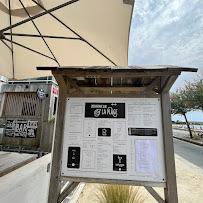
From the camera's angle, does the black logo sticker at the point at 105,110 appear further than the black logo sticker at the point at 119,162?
Yes

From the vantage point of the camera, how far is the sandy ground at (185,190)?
2.96 metres

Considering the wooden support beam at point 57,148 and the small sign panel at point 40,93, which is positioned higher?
the small sign panel at point 40,93

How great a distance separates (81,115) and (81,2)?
169cm

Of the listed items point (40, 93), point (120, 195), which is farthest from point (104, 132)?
point (40, 93)

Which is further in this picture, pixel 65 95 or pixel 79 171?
pixel 65 95

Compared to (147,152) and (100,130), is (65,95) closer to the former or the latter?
(100,130)

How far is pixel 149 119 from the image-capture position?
1501 mm

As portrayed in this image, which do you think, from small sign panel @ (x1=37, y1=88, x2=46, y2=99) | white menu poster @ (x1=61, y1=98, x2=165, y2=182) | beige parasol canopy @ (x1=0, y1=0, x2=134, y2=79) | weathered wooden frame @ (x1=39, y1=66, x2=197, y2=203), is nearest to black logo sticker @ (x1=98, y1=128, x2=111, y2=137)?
white menu poster @ (x1=61, y1=98, x2=165, y2=182)

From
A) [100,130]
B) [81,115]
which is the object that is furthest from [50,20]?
[100,130]

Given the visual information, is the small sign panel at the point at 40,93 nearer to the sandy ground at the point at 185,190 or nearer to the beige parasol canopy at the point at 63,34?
the beige parasol canopy at the point at 63,34

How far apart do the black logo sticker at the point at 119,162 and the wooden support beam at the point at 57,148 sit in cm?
70

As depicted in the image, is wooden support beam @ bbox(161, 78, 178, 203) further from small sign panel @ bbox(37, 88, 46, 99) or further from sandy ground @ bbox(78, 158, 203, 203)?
small sign panel @ bbox(37, 88, 46, 99)

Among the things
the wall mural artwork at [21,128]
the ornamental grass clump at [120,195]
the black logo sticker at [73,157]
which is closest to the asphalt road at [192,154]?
the ornamental grass clump at [120,195]

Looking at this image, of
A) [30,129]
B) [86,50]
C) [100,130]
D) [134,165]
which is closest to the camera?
[134,165]
